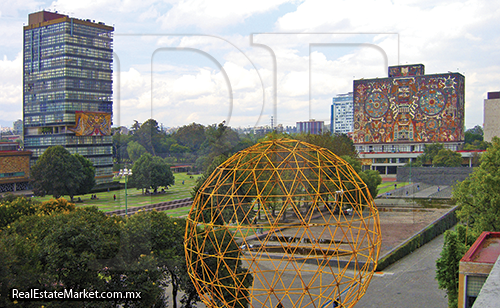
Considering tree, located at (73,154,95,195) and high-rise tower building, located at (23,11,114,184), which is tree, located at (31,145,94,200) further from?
high-rise tower building, located at (23,11,114,184)

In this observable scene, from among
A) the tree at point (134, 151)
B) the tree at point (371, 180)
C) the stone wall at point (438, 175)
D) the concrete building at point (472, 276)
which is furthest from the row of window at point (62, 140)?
the concrete building at point (472, 276)

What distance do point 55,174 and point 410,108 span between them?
5598cm

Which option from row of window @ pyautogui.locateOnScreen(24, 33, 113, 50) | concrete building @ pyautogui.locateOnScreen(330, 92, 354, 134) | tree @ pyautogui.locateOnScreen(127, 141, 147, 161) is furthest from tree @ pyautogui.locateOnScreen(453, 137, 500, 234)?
concrete building @ pyautogui.locateOnScreen(330, 92, 354, 134)

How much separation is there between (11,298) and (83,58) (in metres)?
51.1

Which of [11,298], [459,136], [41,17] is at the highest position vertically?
[41,17]

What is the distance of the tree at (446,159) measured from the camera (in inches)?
2442

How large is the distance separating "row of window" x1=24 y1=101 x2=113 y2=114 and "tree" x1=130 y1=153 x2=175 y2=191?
14997mm

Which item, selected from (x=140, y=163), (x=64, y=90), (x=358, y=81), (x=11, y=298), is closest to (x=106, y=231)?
(x=11, y=298)

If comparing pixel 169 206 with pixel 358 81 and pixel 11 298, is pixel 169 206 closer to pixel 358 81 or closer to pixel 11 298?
pixel 11 298

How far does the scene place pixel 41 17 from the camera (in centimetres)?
5581

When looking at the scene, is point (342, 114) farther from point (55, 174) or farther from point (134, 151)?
point (55, 174)

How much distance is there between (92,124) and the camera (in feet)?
183

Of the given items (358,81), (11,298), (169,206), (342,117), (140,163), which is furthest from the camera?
(342,117)

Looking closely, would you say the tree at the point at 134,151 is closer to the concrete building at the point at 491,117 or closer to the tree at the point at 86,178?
the tree at the point at 86,178
